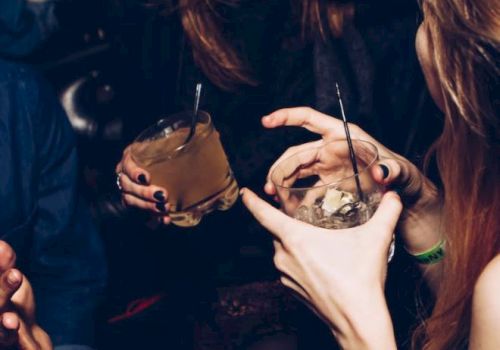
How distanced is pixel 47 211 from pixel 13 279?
0.84 meters

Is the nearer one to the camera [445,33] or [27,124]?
[445,33]

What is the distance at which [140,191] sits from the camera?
165cm

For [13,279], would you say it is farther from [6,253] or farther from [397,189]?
[397,189]

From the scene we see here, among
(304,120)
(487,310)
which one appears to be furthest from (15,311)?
(487,310)

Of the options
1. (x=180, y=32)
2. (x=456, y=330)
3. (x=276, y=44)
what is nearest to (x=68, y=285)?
(x=180, y=32)

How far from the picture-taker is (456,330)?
1.32 m

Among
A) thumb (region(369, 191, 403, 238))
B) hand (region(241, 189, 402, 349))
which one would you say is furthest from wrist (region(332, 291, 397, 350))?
thumb (region(369, 191, 403, 238))

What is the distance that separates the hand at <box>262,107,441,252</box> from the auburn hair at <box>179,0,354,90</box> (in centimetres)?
51

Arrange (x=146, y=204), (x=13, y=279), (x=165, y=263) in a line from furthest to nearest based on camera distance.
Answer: (x=165, y=263), (x=146, y=204), (x=13, y=279)

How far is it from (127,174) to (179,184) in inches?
10.6

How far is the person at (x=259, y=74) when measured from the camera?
1.97 meters

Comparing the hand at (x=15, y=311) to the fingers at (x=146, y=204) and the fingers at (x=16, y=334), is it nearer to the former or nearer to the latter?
the fingers at (x=16, y=334)

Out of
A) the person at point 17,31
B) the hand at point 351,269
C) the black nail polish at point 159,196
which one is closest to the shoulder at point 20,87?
the person at point 17,31

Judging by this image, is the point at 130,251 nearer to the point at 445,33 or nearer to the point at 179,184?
the point at 179,184
